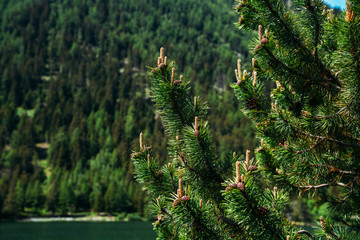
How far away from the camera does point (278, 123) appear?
15.8 feet

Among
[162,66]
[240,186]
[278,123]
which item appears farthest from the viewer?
[278,123]

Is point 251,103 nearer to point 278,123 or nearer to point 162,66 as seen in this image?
point 278,123

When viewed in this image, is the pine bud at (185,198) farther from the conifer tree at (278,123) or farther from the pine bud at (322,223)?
the pine bud at (322,223)

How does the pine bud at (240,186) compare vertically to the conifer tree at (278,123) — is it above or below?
below

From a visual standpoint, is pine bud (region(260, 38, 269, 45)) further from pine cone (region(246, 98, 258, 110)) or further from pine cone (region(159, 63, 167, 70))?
pine cone (region(159, 63, 167, 70))

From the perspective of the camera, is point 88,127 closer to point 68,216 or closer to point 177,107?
point 68,216

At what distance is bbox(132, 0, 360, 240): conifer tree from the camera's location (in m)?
4.56

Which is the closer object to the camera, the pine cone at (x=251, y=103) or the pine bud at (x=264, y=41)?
the pine bud at (x=264, y=41)

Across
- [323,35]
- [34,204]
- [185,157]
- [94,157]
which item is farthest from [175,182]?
[94,157]

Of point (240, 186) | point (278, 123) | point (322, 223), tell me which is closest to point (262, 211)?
point (240, 186)

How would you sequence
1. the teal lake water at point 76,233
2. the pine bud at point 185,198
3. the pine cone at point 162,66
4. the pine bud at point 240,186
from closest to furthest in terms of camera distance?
1. the pine bud at point 240,186
2. the pine bud at point 185,198
3. the pine cone at point 162,66
4. the teal lake water at point 76,233

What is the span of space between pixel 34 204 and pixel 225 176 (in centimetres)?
12667

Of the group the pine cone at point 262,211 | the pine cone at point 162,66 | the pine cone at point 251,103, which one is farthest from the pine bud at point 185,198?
the pine cone at point 251,103

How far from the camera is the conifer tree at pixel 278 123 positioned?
456 centimetres
